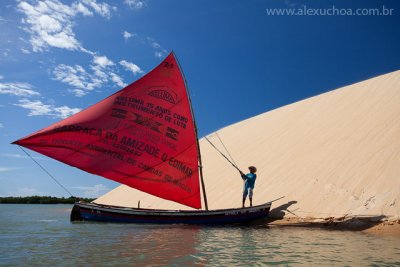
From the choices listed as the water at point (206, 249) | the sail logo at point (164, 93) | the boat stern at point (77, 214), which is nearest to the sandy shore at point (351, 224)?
the water at point (206, 249)

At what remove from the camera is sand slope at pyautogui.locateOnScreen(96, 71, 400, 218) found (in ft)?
46.0

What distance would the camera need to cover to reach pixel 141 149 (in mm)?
15383

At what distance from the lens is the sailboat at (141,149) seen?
1473 centimetres

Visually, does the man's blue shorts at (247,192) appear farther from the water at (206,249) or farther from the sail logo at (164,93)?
the sail logo at (164,93)

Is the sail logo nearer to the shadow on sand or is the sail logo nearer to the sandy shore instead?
the shadow on sand

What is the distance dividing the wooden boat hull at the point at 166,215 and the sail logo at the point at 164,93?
467 cm

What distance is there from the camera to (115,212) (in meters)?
15.8

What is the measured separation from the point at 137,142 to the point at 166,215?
3136mm

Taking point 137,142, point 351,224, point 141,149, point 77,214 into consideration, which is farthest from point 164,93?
point 351,224

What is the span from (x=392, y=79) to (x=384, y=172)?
12.5 metres

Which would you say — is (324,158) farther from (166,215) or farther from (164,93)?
(164,93)

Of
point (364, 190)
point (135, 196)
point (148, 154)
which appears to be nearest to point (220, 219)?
point (148, 154)

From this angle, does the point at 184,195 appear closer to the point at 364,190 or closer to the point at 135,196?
the point at 364,190

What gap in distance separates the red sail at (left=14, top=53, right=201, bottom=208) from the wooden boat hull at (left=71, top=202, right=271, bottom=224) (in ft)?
2.40
